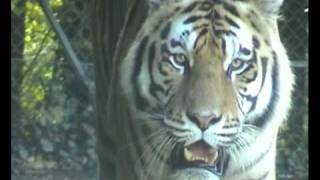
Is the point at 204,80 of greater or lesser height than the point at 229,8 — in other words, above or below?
below

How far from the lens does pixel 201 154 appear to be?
2.37m

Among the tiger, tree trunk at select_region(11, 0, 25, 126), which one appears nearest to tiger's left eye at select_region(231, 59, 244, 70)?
the tiger

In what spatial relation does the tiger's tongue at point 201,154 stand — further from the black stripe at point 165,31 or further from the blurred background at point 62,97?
the black stripe at point 165,31

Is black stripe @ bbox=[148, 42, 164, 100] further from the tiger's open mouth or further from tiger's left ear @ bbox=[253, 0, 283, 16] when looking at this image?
tiger's left ear @ bbox=[253, 0, 283, 16]

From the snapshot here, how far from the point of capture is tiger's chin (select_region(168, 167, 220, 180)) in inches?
93.2

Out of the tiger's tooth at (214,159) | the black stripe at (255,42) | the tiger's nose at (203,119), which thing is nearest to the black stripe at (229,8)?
Answer: the black stripe at (255,42)

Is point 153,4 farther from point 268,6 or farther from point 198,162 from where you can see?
point 198,162

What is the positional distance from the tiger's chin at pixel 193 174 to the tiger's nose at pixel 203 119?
0.14 m

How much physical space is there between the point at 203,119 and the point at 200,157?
0.42ft

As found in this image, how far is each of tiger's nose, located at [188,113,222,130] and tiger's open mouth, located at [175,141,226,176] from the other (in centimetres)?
7

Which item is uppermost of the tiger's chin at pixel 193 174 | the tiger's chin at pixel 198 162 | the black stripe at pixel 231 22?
the black stripe at pixel 231 22

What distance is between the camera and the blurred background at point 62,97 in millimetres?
2369

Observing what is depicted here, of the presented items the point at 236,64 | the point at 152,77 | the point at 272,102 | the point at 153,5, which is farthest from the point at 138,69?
the point at 272,102
